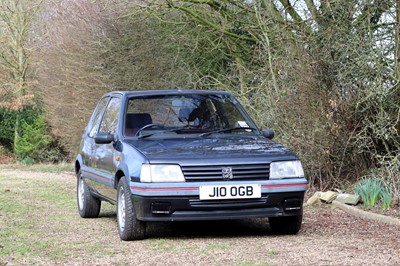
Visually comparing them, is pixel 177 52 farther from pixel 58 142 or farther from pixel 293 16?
pixel 58 142

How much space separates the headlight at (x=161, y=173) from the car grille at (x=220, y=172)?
69 mm

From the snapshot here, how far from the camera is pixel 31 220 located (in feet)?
38.0

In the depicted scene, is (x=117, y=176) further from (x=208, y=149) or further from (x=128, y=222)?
(x=208, y=149)

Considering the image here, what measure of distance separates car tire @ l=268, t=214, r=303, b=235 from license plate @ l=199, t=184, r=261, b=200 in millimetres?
671

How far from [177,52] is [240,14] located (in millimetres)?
3255

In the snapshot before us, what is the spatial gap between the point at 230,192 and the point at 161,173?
708 millimetres

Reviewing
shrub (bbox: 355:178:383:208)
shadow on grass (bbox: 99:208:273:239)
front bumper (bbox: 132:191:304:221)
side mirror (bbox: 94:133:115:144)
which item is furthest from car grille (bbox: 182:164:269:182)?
shrub (bbox: 355:178:383:208)

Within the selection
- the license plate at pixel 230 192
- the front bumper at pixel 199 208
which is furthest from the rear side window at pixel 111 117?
the license plate at pixel 230 192

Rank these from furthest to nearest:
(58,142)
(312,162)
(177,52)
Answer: (58,142), (177,52), (312,162)

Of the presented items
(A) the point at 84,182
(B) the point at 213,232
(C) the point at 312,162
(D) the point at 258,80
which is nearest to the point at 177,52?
(D) the point at 258,80

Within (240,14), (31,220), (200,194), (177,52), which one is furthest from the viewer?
(177,52)

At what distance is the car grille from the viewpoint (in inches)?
348

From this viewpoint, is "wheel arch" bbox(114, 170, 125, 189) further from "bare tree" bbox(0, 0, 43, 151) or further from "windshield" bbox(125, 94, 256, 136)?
"bare tree" bbox(0, 0, 43, 151)

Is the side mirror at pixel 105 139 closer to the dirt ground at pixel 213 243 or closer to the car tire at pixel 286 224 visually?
the dirt ground at pixel 213 243
